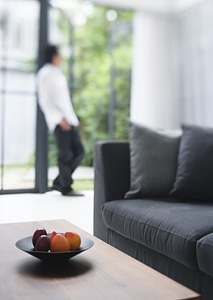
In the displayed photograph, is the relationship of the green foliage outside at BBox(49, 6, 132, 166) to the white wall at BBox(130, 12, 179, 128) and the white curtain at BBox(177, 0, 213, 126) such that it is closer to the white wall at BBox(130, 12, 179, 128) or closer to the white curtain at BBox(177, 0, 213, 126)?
the white wall at BBox(130, 12, 179, 128)

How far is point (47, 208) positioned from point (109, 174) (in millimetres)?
1748

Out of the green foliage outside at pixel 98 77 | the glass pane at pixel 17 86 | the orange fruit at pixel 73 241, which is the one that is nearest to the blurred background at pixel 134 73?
the glass pane at pixel 17 86

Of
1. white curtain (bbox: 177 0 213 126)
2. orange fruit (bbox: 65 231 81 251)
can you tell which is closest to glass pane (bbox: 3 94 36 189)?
white curtain (bbox: 177 0 213 126)

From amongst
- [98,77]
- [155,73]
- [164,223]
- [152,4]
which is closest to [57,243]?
[164,223]

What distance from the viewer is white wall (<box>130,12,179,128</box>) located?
5.10m

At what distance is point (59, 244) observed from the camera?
132 centimetres

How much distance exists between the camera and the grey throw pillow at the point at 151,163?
95.4 inches

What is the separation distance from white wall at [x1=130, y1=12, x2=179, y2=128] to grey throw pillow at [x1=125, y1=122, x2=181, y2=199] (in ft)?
8.44

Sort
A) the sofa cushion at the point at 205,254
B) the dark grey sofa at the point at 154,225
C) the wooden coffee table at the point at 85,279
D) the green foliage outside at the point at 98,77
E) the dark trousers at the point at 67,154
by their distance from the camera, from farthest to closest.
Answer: the green foliage outside at the point at 98,77
the dark trousers at the point at 67,154
the dark grey sofa at the point at 154,225
the sofa cushion at the point at 205,254
the wooden coffee table at the point at 85,279

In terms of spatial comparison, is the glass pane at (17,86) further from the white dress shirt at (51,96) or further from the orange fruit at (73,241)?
the orange fruit at (73,241)

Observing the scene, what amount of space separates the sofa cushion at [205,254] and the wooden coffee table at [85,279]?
1.23ft

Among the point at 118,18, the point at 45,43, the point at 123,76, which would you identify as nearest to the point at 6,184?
the point at 45,43

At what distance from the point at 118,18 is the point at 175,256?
736 cm

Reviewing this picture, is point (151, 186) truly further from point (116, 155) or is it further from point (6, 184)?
point (6, 184)
